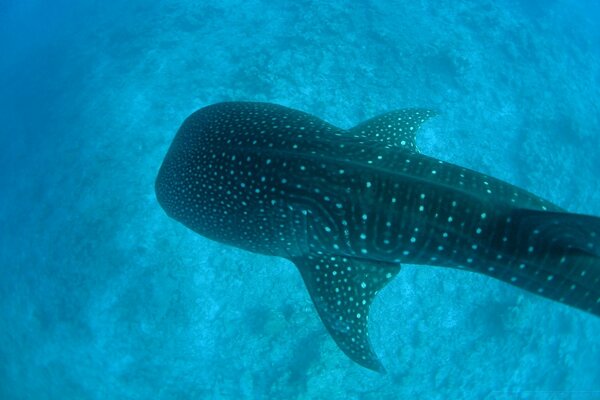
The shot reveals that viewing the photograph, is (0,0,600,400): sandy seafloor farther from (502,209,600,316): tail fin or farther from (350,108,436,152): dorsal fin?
(502,209,600,316): tail fin

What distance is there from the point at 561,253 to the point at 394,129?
246 centimetres

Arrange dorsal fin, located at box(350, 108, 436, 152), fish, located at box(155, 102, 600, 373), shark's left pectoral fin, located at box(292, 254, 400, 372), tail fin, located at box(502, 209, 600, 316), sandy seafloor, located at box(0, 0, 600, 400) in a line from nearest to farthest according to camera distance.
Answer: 1. tail fin, located at box(502, 209, 600, 316)
2. fish, located at box(155, 102, 600, 373)
3. shark's left pectoral fin, located at box(292, 254, 400, 372)
4. dorsal fin, located at box(350, 108, 436, 152)
5. sandy seafloor, located at box(0, 0, 600, 400)

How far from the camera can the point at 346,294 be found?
13.1 ft

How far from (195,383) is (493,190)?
29.1ft

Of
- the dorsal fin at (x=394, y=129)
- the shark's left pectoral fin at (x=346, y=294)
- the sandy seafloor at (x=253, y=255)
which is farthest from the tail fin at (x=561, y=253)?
the sandy seafloor at (x=253, y=255)

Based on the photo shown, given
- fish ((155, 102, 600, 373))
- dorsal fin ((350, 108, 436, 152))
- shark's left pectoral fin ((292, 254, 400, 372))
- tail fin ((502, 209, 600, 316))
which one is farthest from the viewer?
dorsal fin ((350, 108, 436, 152))

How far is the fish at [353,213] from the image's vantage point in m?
3.25

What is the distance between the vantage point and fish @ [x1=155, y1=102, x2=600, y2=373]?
3248mm

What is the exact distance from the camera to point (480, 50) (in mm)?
14562

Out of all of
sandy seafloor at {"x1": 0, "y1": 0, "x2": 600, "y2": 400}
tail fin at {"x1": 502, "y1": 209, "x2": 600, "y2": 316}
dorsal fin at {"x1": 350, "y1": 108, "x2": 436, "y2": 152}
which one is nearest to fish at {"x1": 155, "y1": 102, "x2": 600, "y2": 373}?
tail fin at {"x1": 502, "y1": 209, "x2": 600, "y2": 316}

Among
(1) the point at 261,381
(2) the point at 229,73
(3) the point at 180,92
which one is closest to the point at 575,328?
(1) the point at 261,381

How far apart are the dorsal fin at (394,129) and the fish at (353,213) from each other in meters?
Result: 0.93

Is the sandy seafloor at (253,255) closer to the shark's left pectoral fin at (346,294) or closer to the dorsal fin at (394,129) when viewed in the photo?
the shark's left pectoral fin at (346,294)

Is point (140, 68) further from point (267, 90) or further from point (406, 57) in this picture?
point (406, 57)
